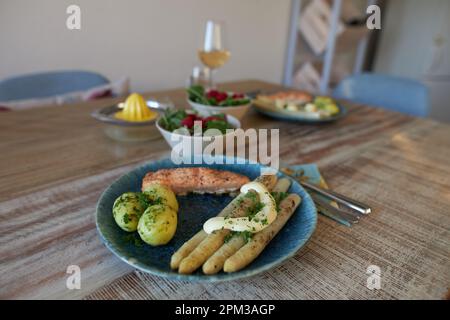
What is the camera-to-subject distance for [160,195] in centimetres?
53

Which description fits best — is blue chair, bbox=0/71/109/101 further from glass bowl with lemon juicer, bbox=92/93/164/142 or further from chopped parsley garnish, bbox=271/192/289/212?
chopped parsley garnish, bbox=271/192/289/212

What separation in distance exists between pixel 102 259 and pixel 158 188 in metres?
0.14

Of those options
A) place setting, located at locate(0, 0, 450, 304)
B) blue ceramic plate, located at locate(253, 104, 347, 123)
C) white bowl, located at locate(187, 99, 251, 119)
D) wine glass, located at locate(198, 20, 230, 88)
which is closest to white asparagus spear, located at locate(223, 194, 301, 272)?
place setting, located at locate(0, 0, 450, 304)

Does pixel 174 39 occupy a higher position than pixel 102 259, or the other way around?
pixel 174 39

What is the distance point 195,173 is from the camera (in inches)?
24.4

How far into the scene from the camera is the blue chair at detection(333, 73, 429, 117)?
145 cm

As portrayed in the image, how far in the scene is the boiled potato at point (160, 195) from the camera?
521 mm

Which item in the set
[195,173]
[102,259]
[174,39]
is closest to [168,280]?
[102,259]

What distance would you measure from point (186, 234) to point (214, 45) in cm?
90

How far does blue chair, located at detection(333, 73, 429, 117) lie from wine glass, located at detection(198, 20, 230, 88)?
0.72 meters

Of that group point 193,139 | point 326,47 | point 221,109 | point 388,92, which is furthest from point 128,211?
point 326,47

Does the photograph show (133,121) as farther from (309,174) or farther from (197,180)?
(309,174)

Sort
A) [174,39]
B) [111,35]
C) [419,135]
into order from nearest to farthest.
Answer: [419,135] < [111,35] < [174,39]
